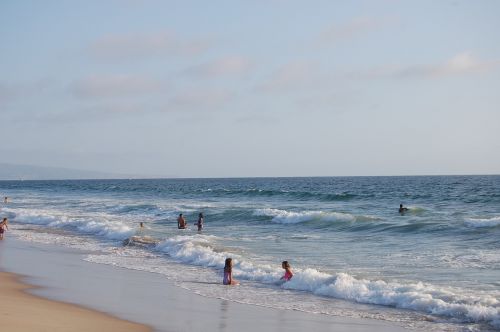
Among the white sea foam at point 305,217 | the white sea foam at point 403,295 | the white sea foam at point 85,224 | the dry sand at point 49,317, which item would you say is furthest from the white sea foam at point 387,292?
the white sea foam at point 305,217

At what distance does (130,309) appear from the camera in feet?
39.2

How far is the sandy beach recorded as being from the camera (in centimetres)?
1046

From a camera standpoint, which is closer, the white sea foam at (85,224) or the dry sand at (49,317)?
the dry sand at (49,317)

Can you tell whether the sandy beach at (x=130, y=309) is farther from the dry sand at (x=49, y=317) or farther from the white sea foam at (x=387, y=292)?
the white sea foam at (x=387, y=292)

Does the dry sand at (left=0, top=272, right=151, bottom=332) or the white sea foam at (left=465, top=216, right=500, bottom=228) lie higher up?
the white sea foam at (left=465, top=216, right=500, bottom=228)

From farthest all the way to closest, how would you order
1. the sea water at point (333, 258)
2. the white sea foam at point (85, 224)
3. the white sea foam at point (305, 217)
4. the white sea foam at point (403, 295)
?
the white sea foam at point (305, 217) → the white sea foam at point (85, 224) → the sea water at point (333, 258) → the white sea foam at point (403, 295)

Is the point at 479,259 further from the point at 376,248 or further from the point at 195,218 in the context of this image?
the point at 195,218

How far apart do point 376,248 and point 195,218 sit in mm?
19838

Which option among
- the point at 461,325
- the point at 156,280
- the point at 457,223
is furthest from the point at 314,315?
the point at 457,223

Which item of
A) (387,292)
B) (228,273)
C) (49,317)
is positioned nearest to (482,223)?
(387,292)

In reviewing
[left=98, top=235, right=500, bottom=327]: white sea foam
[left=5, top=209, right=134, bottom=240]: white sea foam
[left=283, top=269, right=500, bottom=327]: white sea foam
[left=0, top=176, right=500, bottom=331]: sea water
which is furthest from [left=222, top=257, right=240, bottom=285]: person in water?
[left=5, top=209, right=134, bottom=240]: white sea foam

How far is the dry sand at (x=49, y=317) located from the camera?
9688 mm

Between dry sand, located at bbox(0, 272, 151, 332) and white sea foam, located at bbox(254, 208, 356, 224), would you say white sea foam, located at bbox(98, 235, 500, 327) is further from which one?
white sea foam, located at bbox(254, 208, 356, 224)

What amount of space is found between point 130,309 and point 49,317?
183 centimetres
